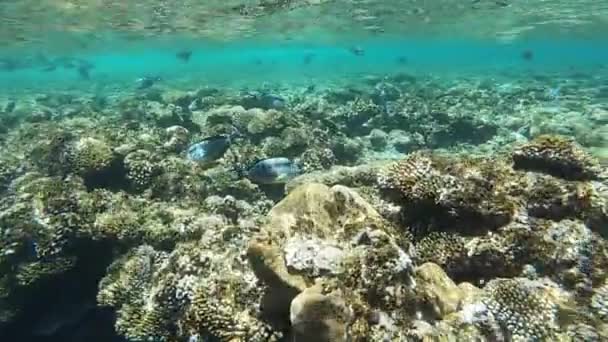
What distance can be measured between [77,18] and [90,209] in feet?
90.0

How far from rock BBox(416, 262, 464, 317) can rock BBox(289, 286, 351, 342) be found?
3.18ft

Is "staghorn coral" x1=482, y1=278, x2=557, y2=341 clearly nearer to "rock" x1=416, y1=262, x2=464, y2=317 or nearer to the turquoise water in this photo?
"rock" x1=416, y1=262, x2=464, y2=317

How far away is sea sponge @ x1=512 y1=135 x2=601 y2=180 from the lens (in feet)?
19.8

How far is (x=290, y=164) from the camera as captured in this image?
7598 millimetres

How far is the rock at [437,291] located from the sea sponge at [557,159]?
2.49 metres

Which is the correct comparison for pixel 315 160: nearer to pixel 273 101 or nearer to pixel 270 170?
pixel 270 170

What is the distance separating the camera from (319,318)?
3.44 m

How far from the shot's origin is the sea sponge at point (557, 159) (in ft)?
19.8

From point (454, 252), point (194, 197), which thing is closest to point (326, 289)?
point (454, 252)

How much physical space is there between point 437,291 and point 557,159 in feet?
9.69

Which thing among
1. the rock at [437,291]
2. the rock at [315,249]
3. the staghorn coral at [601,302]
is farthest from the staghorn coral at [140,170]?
the staghorn coral at [601,302]

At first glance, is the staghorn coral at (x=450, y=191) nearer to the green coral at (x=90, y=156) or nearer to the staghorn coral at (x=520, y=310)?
the staghorn coral at (x=520, y=310)

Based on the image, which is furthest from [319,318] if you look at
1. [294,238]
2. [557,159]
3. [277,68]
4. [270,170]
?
[277,68]

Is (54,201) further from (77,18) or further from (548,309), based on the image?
(77,18)
